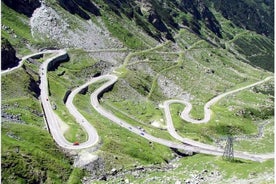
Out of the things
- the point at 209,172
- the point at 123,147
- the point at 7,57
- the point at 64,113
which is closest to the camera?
the point at 209,172

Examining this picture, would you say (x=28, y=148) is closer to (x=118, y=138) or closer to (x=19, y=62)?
(x=118, y=138)

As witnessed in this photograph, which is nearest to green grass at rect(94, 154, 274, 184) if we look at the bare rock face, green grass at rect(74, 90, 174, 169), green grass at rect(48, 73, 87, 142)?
green grass at rect(74, 90, 174, 169)

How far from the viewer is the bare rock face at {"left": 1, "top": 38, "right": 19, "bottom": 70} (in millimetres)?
182625

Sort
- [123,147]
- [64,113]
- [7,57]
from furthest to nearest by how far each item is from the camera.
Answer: [7,57] < [64,113] < [123,147]

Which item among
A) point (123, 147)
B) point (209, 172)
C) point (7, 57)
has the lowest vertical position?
point (7, 57)

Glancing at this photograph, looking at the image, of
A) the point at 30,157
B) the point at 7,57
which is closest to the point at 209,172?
the point at 30,157

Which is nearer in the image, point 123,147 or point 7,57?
point 123,147

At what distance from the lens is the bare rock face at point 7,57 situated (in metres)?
183

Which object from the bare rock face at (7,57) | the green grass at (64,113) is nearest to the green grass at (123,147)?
the green grass at (64,113)

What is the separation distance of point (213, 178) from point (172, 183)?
11.9 m

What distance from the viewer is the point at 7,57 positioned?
18750cm

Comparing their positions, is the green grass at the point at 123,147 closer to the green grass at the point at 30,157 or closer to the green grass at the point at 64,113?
the green grass at the point at 64,113

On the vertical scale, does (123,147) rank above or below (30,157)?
above

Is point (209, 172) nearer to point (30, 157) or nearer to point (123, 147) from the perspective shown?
point (123, 147)
